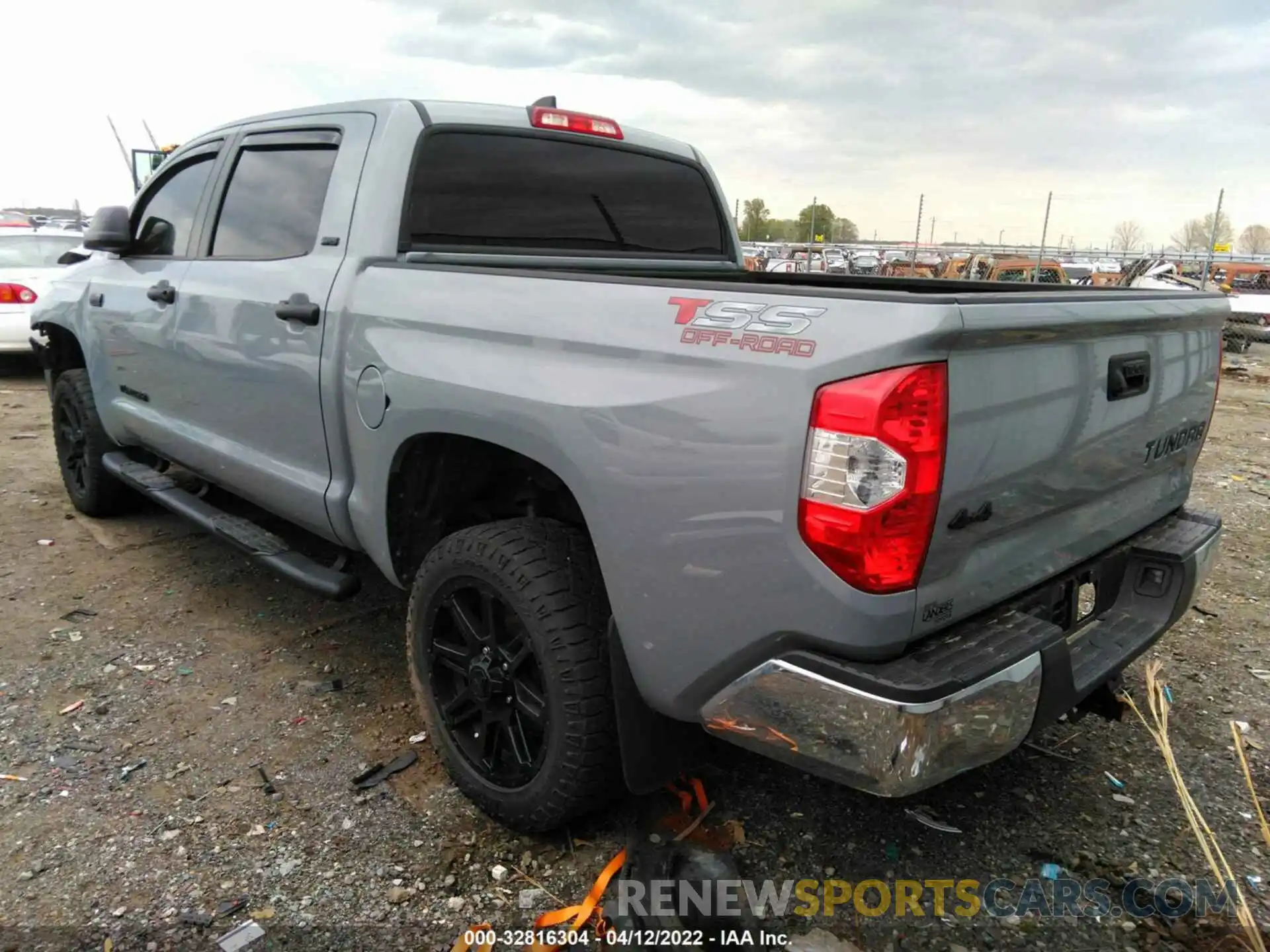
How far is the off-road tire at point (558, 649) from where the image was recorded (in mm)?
2229

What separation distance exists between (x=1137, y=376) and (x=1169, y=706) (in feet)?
5.39

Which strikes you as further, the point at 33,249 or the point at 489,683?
the point at 33,249

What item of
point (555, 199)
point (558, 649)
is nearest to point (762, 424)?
point (558, 649)

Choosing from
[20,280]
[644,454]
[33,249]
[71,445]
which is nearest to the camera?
[644,454]

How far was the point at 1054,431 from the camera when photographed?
198 cm

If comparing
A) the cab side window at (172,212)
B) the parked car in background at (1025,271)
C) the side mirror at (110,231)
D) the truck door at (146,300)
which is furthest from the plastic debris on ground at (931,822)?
the parked car in background at (1025,271)

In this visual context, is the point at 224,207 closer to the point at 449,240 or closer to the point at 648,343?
the point at 449,240

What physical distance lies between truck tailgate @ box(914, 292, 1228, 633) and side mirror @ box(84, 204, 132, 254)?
3.89m

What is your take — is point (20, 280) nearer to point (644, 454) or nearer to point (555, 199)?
point (555, 199)

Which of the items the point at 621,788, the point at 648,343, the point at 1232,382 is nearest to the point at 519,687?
the point at 621,788

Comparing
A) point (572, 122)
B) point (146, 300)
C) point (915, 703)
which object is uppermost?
point (572, 122)

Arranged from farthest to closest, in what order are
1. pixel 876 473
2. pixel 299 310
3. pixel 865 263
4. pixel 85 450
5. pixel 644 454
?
pixel 865 263 < pixel 85 450 < pixel 299 310 < pixel 644 454 < pixel 876 473

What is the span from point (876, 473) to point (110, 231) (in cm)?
389

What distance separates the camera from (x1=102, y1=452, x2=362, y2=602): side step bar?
10.1ft
